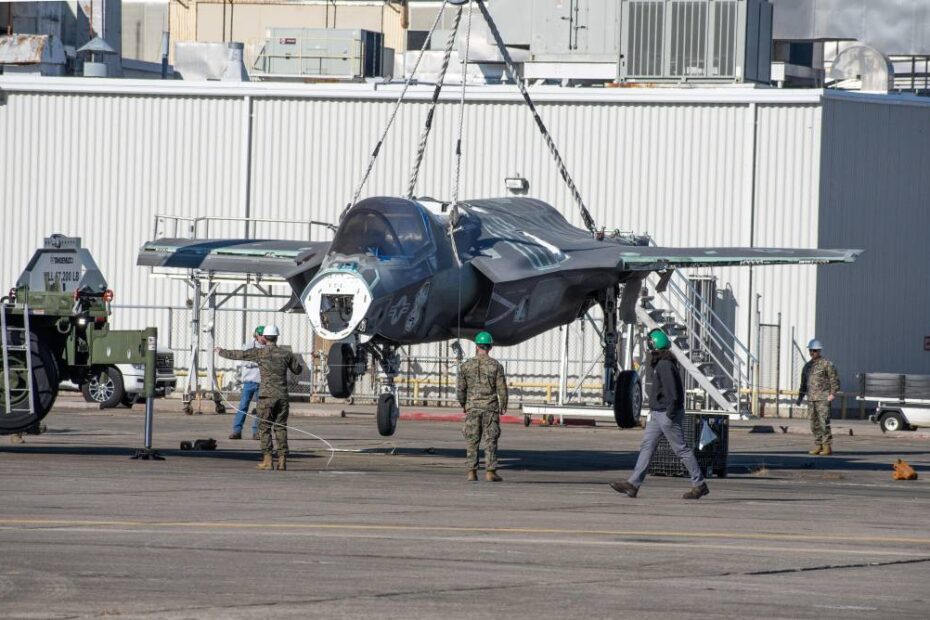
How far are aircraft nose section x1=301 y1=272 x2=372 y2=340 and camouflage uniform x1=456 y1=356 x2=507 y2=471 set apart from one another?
5.20 feet

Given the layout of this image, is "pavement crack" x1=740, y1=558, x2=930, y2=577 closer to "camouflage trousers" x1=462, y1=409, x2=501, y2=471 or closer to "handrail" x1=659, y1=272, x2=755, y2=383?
"camouflage trousers" x1=462, y1=409, x2=501, y2=471

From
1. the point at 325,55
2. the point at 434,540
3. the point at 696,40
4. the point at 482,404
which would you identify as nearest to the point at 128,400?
the point at 325,55

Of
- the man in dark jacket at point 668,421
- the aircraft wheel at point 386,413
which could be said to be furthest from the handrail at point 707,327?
the man in dark jacket at point 668,421

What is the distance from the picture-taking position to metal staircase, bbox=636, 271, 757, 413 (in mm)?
33469

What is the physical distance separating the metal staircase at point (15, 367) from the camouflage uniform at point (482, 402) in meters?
5.84

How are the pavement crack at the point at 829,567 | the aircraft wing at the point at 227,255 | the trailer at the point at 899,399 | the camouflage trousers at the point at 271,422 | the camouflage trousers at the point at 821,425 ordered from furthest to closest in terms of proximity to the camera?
the trailer at the point at 899,399
the camouflage trousers at the point at 821,425
the aircraft wing at the point at 227,255
the camouflage trousers at the point at 271,422
the pavement crack at the point at 829,567

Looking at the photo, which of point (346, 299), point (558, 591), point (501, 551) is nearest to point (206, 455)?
point (346, 299)

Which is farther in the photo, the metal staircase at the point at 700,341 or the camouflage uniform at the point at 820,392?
the metal staircase at the point at 700,341

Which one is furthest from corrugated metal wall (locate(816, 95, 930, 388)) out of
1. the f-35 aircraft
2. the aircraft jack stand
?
the aircraft jack stand

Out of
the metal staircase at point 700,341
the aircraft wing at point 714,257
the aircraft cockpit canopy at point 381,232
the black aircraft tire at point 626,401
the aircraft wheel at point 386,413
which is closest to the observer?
the aircraft cockpit canopy at point 381,232

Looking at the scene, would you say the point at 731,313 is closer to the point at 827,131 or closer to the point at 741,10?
the point at 827,131

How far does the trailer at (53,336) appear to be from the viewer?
21.6m

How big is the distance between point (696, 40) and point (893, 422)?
42.2 ft

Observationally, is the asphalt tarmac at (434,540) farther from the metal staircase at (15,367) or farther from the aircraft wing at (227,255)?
the aircraft wing at (227,255)
